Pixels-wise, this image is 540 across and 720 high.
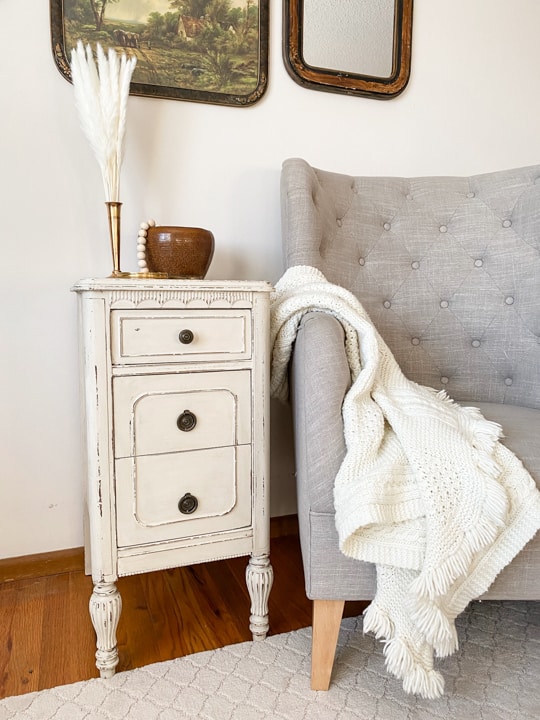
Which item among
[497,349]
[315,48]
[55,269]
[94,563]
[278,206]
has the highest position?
[315,48]

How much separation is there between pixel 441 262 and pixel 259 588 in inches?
35.7

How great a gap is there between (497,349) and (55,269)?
3.64ft

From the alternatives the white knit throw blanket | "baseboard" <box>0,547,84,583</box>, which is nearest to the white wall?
"baseboard" <box>0,547,84,583</box>

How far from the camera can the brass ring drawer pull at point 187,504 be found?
99 cm

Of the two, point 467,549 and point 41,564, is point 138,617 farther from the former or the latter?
point 467,549

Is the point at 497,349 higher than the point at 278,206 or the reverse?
the reverse

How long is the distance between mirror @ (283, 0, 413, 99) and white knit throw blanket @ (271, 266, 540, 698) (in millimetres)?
1022

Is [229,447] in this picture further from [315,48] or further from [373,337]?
[315,48]

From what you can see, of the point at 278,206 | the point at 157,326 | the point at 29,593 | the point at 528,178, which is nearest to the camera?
the point at 157,326

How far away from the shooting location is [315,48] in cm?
144

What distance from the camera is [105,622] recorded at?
952mm

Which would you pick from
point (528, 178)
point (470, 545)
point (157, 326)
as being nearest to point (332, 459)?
point (470, 545)

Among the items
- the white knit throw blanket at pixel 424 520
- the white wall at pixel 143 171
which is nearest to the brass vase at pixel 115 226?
the white wall at pixel 143 171

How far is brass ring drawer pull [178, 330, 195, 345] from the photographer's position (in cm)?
96
